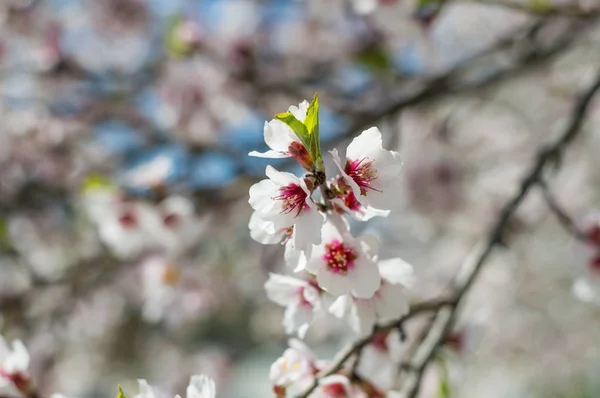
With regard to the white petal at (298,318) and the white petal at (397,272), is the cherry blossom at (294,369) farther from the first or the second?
the white petal at (397,272)

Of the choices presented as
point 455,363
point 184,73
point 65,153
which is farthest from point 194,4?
point 455,363

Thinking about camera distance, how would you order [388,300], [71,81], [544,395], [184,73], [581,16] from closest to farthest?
1. [388,300]
2. [581,16]
3. [184,73]
4. [71,81]
5. [544,395]

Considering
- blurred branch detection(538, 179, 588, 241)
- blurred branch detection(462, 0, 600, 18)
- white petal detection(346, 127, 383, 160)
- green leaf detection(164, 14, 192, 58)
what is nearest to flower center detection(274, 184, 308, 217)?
white petal detection(346, 127, 383, 160)

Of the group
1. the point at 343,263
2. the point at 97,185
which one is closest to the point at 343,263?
the point at 343,263

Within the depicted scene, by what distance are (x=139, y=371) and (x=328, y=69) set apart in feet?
→ 15.0

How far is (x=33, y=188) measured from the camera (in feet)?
9.43

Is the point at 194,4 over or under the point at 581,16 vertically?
over

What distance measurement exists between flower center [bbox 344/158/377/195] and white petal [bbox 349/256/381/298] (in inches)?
5.8

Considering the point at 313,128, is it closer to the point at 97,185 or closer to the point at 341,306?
the point at 341,306

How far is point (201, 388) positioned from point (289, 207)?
328 mm

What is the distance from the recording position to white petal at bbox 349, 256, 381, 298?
101 cm

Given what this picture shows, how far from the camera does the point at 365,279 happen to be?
1012 millimetres

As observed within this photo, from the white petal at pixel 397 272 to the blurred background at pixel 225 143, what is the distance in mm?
430

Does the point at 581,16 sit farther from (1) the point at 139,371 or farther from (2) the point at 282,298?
(1) the point at 139,371
